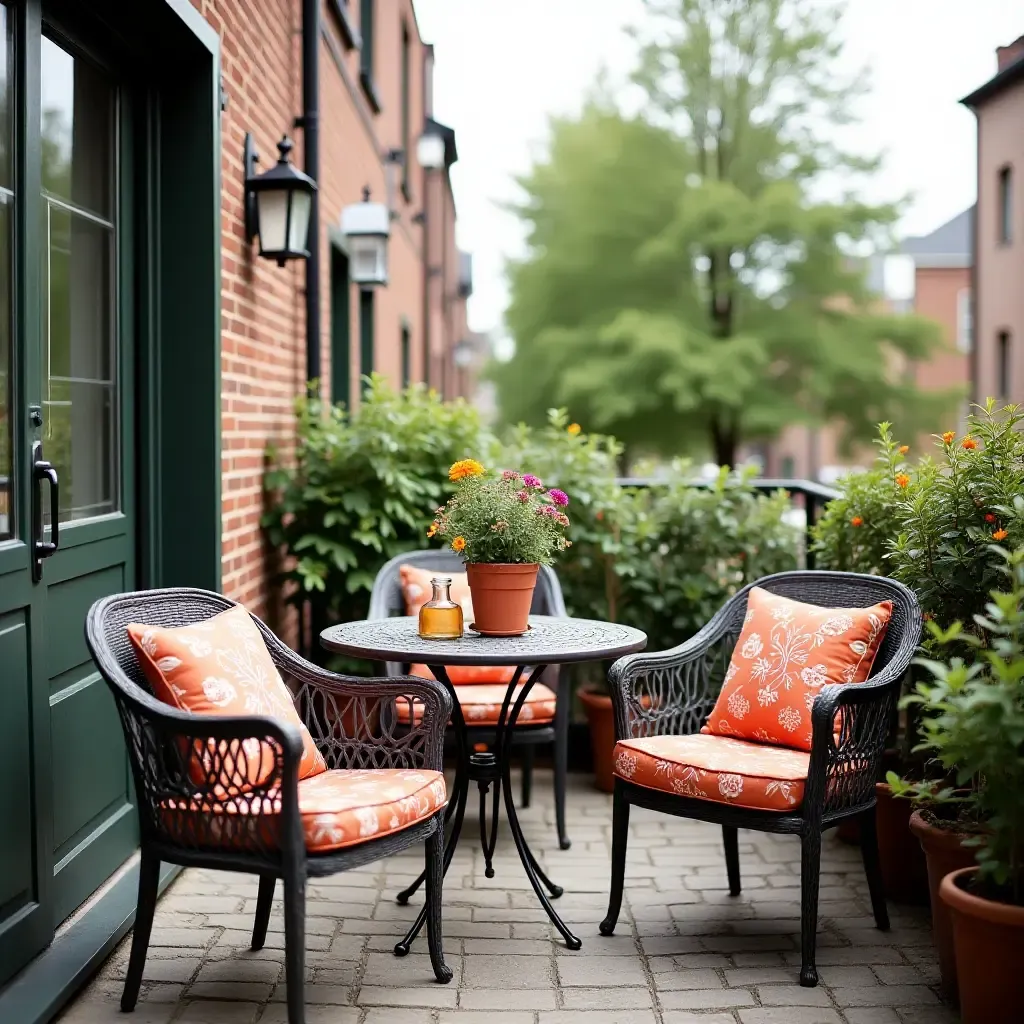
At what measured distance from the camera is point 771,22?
17422 millimetres

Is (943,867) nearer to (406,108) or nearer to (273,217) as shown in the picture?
(273,217)

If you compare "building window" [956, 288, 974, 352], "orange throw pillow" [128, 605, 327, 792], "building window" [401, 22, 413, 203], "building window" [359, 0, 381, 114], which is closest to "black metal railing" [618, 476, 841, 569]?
"orange throw pillow" [128, 605, 327, 792]

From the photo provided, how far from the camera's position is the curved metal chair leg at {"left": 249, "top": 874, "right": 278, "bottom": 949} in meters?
3.13

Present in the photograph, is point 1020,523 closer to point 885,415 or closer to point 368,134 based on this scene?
point 368,134

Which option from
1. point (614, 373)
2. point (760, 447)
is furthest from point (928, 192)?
point (760, 447)

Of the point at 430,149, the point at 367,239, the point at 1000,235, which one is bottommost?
the point at 367,239

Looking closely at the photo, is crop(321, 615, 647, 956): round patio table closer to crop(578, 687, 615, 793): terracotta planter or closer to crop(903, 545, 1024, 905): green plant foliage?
crop(903, 545, 1024, 905): green plant foliage

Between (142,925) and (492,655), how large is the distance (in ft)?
3.36

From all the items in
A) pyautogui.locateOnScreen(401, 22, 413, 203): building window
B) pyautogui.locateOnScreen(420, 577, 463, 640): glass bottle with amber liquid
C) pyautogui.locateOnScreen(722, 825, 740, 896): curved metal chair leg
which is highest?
pyautogui.locateOnScreen(401, 22, 413, 203): building window

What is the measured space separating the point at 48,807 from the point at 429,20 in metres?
12.0

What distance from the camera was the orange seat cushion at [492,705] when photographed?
158 inches

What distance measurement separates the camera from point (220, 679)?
9.31 feet

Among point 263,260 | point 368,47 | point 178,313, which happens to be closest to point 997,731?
point 178,313

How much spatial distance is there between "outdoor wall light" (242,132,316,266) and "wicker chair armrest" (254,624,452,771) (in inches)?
69.1
